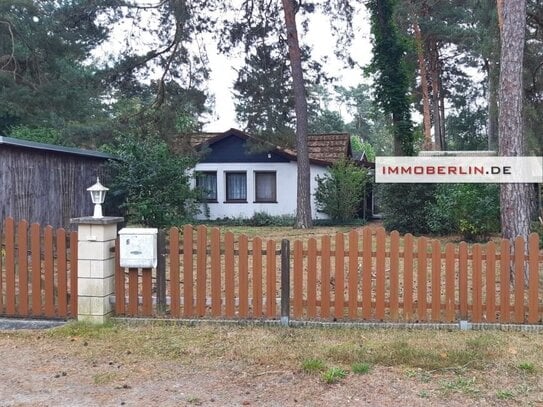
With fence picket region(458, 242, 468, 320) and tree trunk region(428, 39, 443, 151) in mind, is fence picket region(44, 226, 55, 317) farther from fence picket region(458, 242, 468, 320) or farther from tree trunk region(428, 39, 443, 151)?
tree trunk region(428, 39, 443, 151)

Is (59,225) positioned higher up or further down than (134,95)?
further down

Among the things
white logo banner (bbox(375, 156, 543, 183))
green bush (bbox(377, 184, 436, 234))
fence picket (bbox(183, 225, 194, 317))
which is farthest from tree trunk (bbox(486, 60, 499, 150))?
fence picket (bbox(183, 225, 194, 317))

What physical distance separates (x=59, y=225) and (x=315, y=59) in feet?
35.6

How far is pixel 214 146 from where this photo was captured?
21.0 m

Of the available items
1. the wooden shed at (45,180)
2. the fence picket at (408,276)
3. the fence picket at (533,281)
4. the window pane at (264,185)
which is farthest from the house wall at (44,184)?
the window pane at (264,185)

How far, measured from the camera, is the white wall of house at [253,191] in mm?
20375

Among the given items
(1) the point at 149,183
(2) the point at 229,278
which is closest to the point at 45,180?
(1) the point at 149,183

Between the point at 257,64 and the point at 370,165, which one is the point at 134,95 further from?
the point at 370,165

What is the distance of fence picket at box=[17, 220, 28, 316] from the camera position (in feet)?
17.4

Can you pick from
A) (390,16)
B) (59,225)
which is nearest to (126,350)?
(59,225)

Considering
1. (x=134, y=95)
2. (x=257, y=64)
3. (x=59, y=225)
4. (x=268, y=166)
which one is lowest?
(x=59, y=225)

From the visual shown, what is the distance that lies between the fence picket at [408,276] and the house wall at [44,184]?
286 inches

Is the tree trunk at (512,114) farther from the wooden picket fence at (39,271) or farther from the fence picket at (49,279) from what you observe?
the fence picket at (49,279)

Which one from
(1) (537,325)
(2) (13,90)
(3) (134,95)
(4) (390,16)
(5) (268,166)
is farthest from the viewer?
(5) (268,166)
